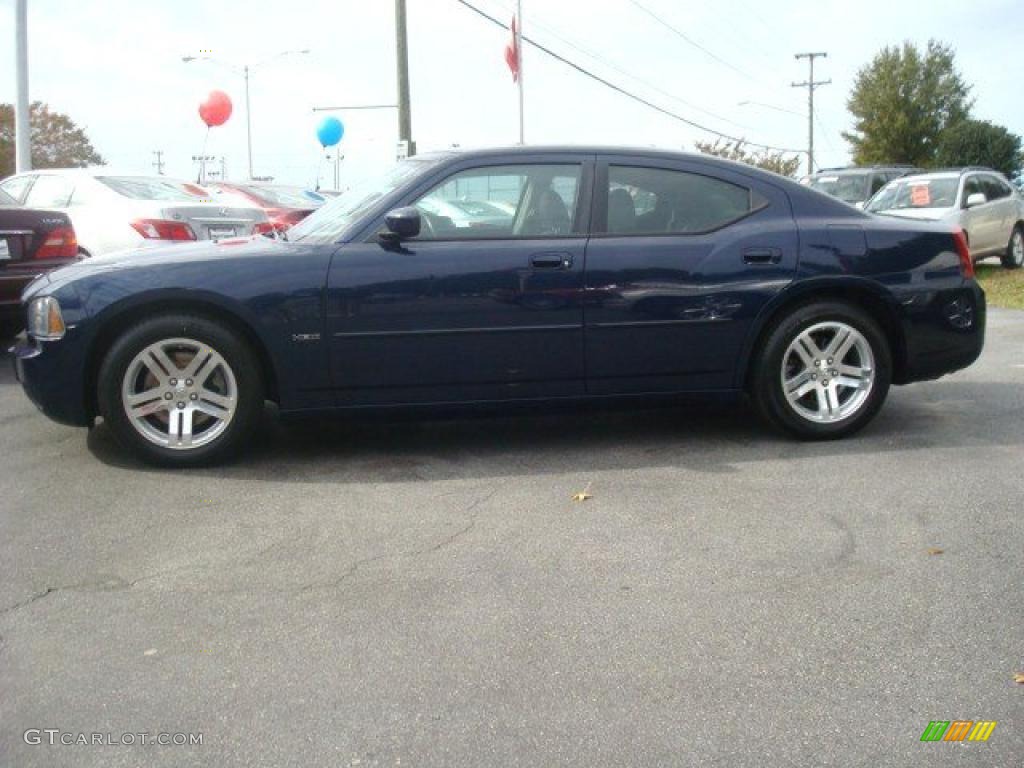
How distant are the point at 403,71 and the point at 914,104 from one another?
36.2 meters

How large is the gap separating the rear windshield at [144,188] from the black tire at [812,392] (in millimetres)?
7235

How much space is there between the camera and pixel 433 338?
5.37m

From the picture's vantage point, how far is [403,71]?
21.3 metres

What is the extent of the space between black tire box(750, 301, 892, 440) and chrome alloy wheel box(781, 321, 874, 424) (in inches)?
0.8

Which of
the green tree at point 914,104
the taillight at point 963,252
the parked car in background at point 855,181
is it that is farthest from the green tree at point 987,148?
the taillight at point 963,252

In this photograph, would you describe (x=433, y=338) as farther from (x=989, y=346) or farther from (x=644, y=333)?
(x=989, y=346)

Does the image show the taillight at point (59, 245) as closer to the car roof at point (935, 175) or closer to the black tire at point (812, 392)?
the black tire at point (812, 392)

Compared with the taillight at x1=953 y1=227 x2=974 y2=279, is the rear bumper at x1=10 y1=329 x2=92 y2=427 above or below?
below

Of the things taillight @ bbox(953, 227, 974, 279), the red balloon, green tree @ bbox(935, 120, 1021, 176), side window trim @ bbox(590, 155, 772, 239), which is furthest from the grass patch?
green tree @ bbox(935, 120, 1021, 176)

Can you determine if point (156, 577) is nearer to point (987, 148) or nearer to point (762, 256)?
point (762, 256)

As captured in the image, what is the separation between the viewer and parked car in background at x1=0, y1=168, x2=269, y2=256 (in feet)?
34.0

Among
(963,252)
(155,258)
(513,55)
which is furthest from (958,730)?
(513,55)

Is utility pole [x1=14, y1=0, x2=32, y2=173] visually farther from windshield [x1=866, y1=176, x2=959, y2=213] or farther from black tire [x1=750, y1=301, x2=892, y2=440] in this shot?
black tire [x1=750, y1=301, x2=892, y2=440]

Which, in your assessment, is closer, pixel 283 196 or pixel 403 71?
pixel 283 196
